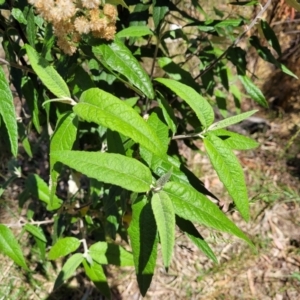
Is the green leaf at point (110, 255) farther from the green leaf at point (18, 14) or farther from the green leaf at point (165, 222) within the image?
the green leaf at point (18, 14)

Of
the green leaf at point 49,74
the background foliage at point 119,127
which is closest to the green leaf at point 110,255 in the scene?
the background foliage at point 119,127

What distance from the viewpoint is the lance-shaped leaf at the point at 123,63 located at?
2.99ft

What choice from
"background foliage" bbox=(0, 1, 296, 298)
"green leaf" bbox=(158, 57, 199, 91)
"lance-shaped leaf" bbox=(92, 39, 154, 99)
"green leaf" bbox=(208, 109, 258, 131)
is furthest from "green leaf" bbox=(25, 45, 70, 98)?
"green leaf" bbox=(158, 57, 199, 91)

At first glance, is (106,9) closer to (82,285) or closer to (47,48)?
(47,48)

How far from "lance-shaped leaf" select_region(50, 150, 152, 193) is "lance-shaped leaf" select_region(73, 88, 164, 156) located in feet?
0.18

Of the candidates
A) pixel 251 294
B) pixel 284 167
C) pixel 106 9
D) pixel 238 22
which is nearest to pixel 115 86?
Result: pixel 238 22

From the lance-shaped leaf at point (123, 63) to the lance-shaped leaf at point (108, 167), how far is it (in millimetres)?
238

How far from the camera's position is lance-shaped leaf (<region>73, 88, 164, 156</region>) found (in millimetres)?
719

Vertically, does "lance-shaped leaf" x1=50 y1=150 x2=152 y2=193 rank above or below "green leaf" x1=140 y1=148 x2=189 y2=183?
above

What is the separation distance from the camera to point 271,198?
234 centimetres

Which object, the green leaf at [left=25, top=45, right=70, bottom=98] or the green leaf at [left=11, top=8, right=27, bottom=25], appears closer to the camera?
the green leaf at [left=25, top=45, right=70, bottom=98]

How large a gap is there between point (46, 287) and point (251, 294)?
38.5 inches

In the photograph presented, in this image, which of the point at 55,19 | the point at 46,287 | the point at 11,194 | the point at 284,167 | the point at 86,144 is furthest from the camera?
the point at 284,167

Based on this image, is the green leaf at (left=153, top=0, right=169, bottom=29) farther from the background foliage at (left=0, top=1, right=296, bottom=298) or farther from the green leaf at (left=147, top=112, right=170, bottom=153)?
the green leaf at (left=147, top=112, right=170, bottom=153)
